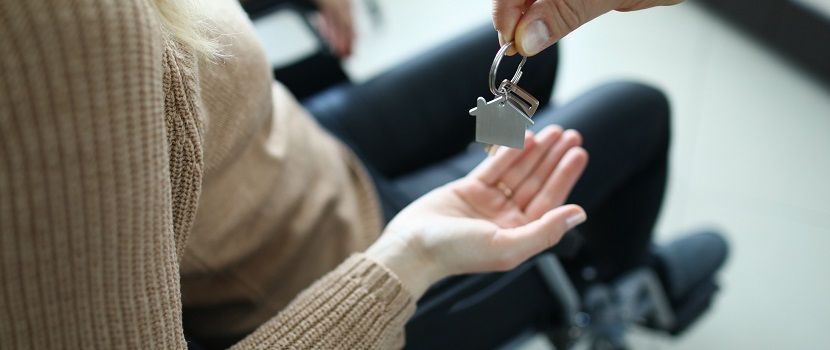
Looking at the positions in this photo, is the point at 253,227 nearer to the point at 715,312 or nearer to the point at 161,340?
the point at 161,340

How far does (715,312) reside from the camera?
119cm

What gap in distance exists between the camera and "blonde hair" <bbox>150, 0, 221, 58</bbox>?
512 mm

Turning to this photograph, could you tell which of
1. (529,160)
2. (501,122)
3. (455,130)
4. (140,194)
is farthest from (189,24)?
(455,130)

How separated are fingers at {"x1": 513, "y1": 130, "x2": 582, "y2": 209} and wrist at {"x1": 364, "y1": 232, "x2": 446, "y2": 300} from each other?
0.41ft

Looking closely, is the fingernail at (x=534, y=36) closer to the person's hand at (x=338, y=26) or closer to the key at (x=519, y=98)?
the key at (x=519, y=98)

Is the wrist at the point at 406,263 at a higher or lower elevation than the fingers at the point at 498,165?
lower

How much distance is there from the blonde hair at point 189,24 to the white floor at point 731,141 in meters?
0.42

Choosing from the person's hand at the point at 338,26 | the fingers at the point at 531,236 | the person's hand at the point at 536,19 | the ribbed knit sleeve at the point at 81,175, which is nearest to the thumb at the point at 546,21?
the person's hand at the point at 536,19

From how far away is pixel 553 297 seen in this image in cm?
83

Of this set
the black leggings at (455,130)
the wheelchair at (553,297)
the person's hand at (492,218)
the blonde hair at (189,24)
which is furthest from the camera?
the black leggings at (455,130)

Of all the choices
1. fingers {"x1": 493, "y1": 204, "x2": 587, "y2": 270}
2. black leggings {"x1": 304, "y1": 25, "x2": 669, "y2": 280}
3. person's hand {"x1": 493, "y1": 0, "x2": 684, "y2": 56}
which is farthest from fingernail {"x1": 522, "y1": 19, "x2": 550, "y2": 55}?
black leggings {"x1": 304, "y1": 25, "x2": 669, "y2": 280}

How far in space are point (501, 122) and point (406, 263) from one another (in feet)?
0.53

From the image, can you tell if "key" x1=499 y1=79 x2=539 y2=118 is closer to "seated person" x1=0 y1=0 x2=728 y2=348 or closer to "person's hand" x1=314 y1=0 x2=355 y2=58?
"seated person" x1=0 y1=0 x2=728 y2=348

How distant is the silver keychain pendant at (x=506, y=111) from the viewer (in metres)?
0.55
